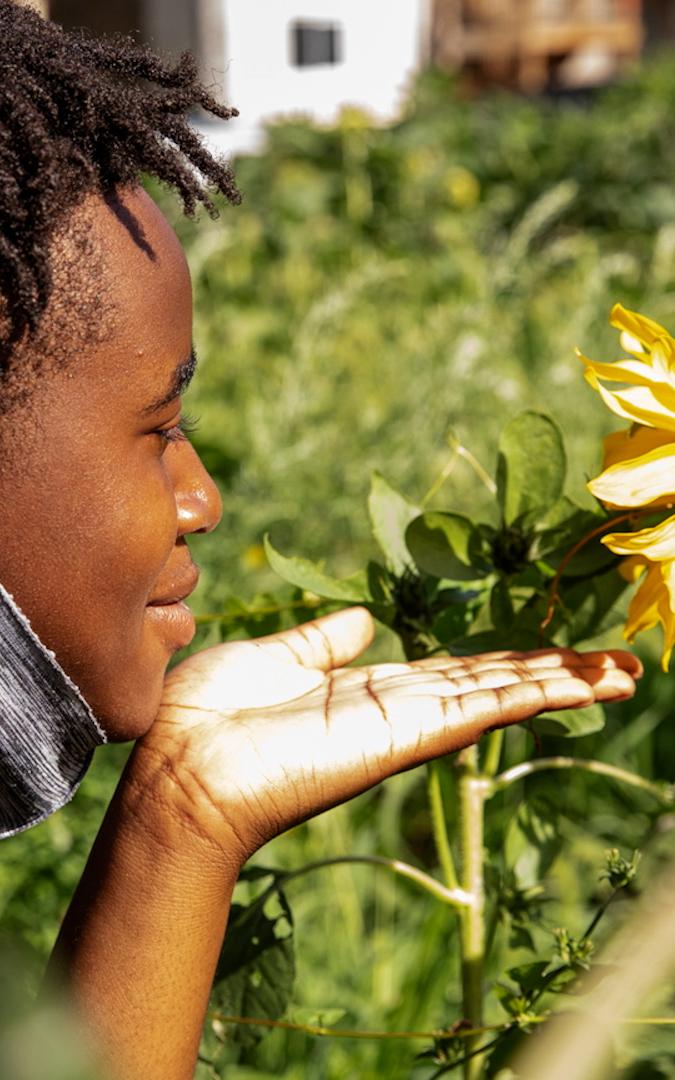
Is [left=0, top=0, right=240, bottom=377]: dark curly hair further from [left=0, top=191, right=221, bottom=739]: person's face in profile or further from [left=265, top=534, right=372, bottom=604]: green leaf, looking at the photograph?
[left=265, top=534, right=372, bottom=604]: green leaf

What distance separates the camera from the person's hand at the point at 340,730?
90cm

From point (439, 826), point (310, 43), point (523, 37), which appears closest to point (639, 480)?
point (439, 826)

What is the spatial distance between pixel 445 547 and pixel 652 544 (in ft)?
0.60

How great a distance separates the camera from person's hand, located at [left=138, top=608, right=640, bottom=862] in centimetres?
90

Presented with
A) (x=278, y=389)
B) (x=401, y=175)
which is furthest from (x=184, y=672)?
(x=401, y=175)

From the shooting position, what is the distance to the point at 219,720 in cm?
100

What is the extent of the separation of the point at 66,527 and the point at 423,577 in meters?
0.27

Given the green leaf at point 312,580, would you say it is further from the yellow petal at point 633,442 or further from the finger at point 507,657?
the yellow petal at point 633,442

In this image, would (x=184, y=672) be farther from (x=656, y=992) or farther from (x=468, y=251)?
(x=468, y=251)

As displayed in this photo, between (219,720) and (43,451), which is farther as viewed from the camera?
(219,720)

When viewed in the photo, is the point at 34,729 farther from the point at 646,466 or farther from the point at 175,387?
the point at 646,466

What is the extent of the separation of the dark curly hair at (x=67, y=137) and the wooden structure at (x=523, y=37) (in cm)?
988

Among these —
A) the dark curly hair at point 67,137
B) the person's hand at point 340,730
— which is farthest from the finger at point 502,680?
the dark curly hair at point 67,137

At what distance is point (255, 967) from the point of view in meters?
1.04
